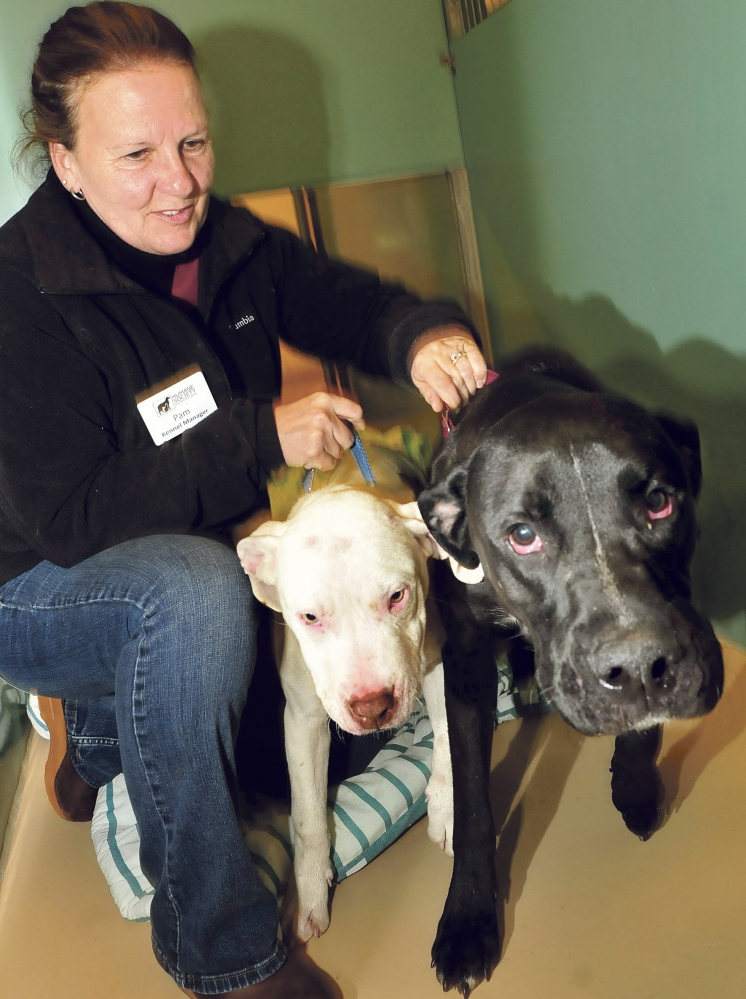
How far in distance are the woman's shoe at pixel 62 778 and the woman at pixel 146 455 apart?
15.6 inches

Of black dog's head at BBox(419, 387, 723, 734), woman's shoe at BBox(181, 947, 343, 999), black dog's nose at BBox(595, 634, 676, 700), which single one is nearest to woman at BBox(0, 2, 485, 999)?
woman's shoe at BBox(181, 947, 343, 999)

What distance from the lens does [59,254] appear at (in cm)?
161

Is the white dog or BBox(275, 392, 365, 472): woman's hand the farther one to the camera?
BBox(275, 392, 365, 472): woman's hand

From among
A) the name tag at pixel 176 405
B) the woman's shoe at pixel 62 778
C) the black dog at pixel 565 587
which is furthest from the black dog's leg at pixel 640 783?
the woman's shoe at pixel 62 778

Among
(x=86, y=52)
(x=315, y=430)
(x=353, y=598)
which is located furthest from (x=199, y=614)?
(x=86, y=52)

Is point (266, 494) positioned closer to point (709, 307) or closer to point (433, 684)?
point (433, 684)

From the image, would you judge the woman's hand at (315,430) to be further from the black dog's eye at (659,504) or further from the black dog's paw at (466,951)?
the black dog's paw at (466,951)

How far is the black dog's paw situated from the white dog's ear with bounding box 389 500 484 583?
60cm

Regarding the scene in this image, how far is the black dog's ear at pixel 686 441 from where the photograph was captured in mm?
1469

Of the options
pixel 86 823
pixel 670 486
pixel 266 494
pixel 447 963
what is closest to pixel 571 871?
pixel 447 963

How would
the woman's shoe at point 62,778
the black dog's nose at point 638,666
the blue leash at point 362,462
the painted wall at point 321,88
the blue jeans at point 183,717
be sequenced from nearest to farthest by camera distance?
the black dog's nose at point 638,666, the blue jeans at point 183,717, the blue leash at point 362,462, the woman's shoe at point 62,778, the painted wall at point 321,88

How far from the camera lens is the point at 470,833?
1538mm

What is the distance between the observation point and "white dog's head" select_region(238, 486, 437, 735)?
1.40 meters

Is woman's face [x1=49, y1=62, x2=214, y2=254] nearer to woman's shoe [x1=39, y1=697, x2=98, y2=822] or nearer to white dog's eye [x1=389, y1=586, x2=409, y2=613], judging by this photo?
white dog's eye [x1=389, y1=586, x2=409, y2=613]
